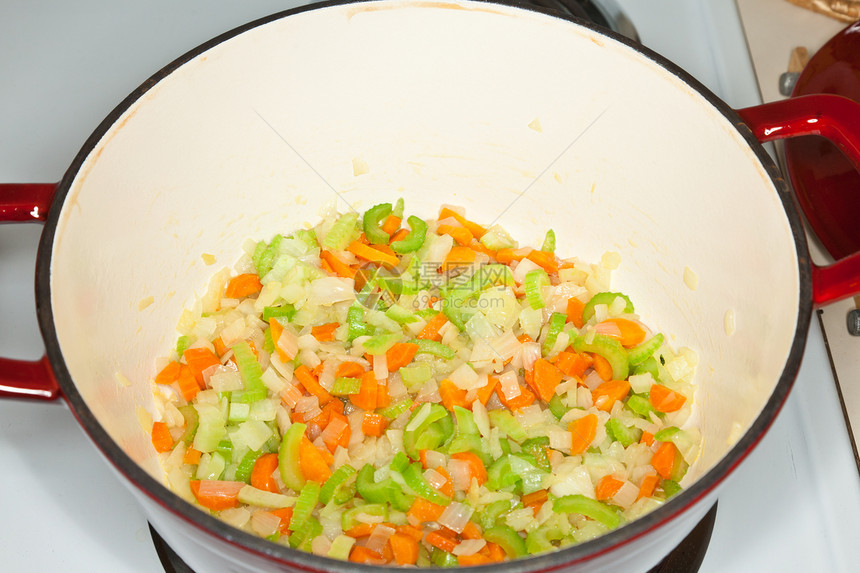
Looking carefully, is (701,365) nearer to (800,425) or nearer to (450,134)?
(800,425)

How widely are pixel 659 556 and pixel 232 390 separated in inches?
31.2

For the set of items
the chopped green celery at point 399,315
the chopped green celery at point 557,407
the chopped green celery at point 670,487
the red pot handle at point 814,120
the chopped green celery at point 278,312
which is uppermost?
the red pot handle at point 814,120

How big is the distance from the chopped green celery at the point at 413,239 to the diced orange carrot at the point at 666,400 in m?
0.56

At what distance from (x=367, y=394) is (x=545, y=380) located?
33cm

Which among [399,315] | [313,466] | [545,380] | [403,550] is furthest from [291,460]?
[545,380]

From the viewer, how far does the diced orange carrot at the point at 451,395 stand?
1.41 metres

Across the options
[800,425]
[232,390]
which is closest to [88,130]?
[232,390]

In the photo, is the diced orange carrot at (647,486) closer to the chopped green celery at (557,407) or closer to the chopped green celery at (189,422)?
the chopped green celery at (557,407)

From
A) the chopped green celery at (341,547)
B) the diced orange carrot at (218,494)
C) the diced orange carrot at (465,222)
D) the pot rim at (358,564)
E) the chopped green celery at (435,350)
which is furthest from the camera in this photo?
the diced orange carrot at (465,222)

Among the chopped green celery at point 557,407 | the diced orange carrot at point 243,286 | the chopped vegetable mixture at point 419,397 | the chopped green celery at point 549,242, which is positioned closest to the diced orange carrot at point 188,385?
the chopped vegetable mixture at point 419,397

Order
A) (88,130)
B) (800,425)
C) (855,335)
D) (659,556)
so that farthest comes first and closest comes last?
(88,130) < (855,335) < (800,425) < (659,556)

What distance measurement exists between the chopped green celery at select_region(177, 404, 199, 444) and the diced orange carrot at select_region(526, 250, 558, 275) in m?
0.74

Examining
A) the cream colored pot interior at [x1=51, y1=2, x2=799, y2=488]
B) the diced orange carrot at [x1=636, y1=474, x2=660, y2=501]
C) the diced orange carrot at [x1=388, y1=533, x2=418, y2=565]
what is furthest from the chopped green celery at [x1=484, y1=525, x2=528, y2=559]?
the cream colored pot interior at [x1=51, y1=2, x2=799, y2=488]

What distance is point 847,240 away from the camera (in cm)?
160
